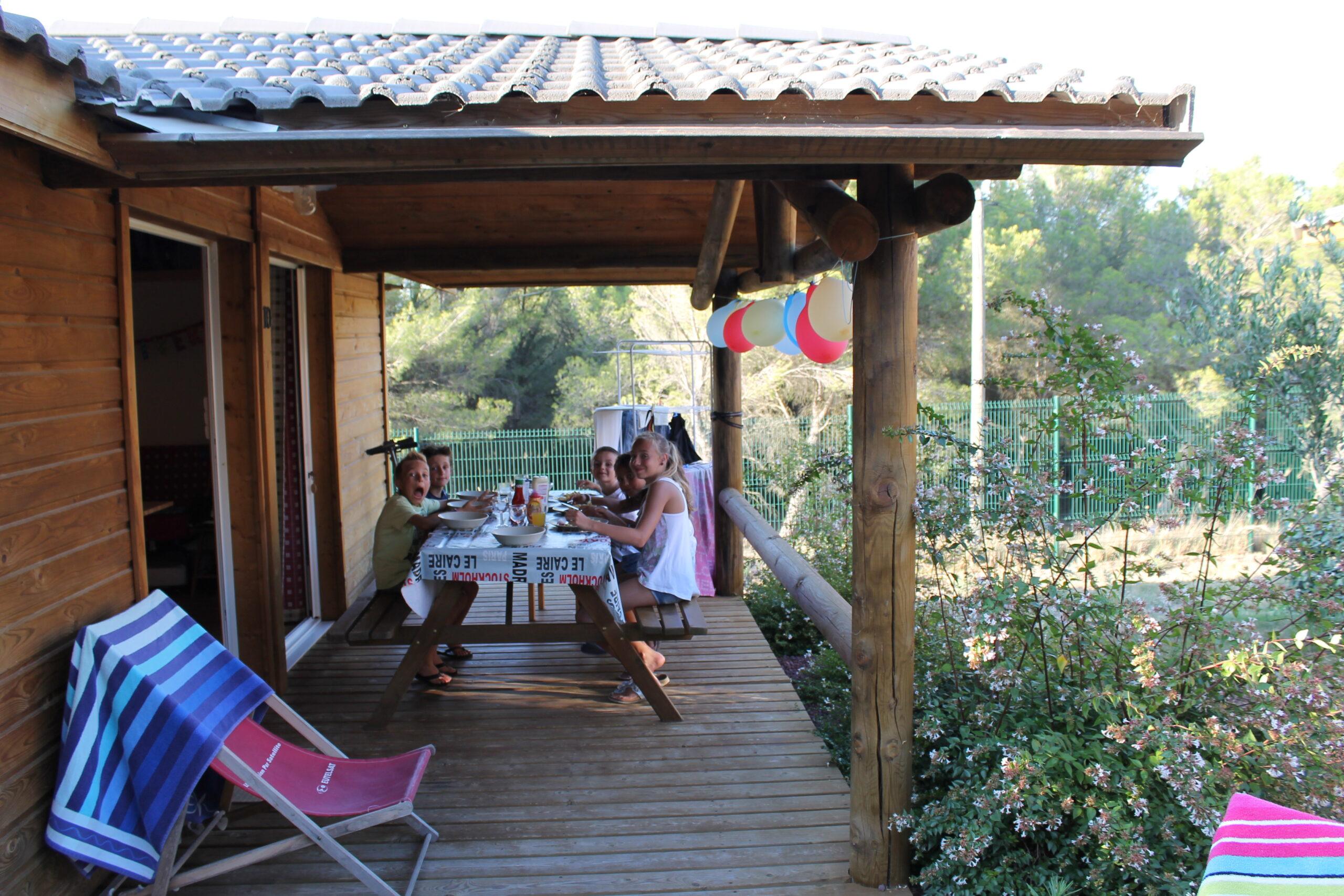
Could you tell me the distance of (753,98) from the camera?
7.71 feet

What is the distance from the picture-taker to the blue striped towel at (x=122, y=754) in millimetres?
2486

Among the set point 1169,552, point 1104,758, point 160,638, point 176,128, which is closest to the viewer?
point 176,128

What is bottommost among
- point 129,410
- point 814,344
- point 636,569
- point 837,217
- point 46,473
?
point 636,569

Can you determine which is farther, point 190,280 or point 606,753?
point 190,280

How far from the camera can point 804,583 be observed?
155 inches

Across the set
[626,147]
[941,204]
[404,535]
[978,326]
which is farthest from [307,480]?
[978,326]

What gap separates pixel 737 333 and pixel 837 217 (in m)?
2.50

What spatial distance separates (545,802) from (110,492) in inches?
71.8

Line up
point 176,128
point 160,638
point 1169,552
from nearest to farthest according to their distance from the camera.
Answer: point 176,128, point 160,638, point 1169,552

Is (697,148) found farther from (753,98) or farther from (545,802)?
(545,802)

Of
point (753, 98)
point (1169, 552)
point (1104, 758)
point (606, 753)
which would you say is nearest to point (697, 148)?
point (753, 98)

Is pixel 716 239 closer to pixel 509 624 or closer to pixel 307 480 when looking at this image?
pixel 509 624

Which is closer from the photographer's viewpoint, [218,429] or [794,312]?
[218,429]

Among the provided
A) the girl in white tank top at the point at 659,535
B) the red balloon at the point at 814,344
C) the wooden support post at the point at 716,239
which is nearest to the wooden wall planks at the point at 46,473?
the girl in white tank top at the point at 659,535
